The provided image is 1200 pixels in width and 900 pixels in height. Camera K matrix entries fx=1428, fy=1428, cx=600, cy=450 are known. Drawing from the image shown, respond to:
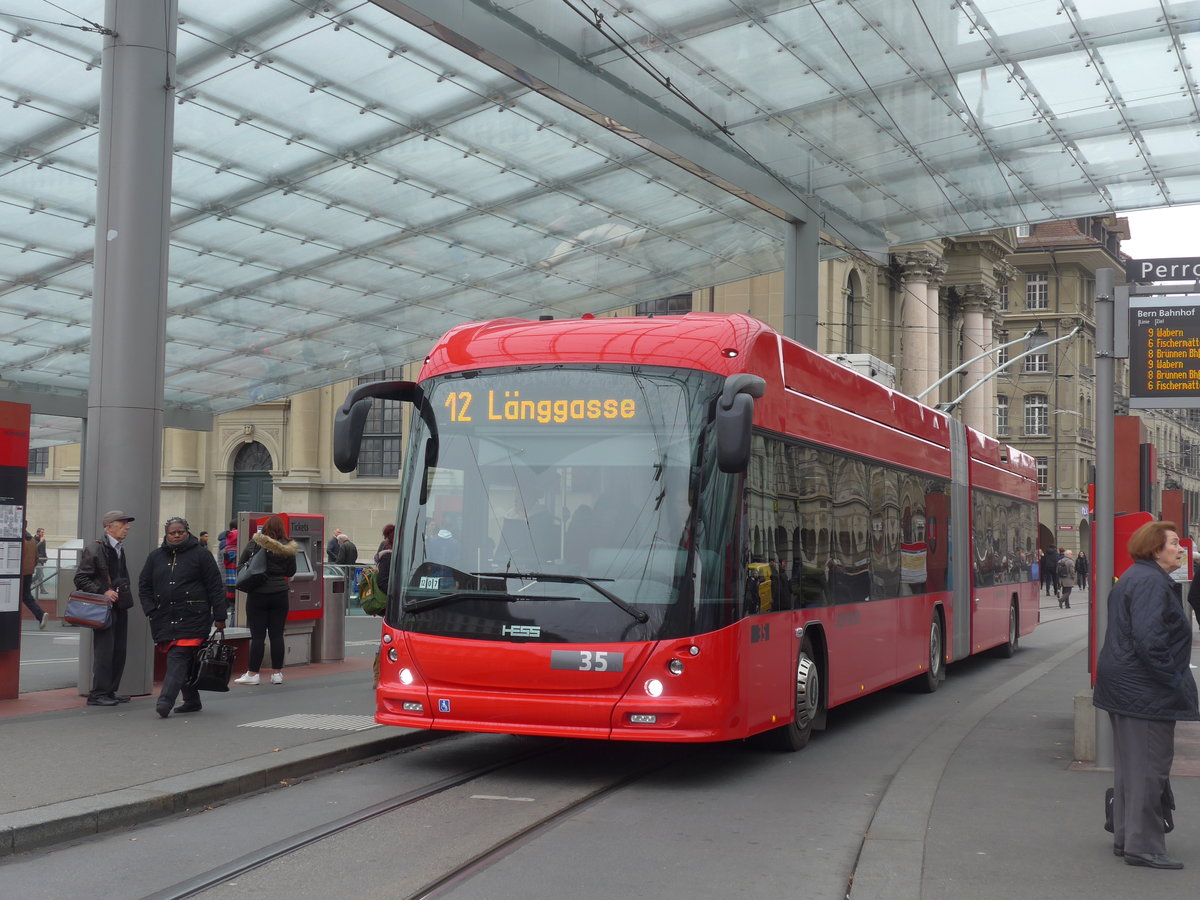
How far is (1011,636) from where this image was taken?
21.1m

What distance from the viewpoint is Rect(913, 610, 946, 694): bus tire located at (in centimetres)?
1552

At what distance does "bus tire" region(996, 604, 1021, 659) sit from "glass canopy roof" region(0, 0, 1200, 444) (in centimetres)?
602

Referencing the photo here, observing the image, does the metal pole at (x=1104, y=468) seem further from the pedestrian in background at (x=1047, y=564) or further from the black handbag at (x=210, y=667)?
the pedestrian in background at (x=1047, y=564)

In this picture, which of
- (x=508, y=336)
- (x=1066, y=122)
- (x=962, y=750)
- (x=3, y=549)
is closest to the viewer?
(x=508, y=336)

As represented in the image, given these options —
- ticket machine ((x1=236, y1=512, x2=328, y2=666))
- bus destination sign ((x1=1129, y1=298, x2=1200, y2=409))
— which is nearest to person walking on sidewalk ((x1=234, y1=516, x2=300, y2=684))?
ticket machine ((x1=236, y1=512, x2=328, y2=666))

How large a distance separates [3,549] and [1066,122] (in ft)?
46.1

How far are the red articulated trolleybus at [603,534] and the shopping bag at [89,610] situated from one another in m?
3.35

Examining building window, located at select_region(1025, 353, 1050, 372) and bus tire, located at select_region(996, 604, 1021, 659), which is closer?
bus tire, located at select_region(996, 604, 1021, 659)

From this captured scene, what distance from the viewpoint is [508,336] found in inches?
386

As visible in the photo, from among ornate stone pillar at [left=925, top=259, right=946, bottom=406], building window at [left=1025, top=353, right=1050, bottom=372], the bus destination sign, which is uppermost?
building window at [left=1025, top=353, right=1050, bottom=372]

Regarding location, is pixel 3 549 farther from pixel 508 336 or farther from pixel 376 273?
pixel 376 273

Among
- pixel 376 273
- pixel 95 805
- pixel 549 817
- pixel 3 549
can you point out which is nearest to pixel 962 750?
pixel 549 817

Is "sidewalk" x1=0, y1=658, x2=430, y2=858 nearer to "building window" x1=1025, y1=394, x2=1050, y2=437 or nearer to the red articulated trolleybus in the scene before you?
the red articulated trolleybus

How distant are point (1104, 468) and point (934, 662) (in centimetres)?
675
